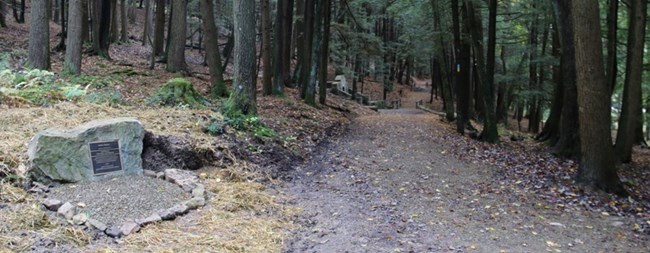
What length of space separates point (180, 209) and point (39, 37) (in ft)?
28.4

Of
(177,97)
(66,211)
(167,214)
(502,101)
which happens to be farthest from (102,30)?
(502,101)

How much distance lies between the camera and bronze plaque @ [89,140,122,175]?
5805 mm

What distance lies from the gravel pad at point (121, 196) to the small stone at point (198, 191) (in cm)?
11

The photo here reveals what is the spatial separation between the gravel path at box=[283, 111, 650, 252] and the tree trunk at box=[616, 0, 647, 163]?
4768mm

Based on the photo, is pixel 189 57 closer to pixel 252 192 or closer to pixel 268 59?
pixel 268 59

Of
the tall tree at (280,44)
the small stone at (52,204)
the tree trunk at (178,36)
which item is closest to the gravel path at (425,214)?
the small stone at (52,204)

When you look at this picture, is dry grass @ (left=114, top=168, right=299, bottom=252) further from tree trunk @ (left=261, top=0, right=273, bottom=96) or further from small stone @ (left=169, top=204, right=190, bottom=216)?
tree trunk @ (left=261, top=0, right=273, bottom=96)

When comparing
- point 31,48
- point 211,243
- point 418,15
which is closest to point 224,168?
point 211,243

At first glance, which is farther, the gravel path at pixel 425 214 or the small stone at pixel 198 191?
the small stone at pixel 198 191

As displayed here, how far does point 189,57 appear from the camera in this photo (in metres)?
25.2

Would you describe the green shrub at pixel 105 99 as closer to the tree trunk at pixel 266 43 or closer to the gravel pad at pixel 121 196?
the gravel pad at pixel 121 196

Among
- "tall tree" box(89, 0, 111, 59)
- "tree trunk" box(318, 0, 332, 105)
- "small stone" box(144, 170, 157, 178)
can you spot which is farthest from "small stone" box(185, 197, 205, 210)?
"tall tree" box(89, 0, 111, 59)

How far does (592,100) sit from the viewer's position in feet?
24.4

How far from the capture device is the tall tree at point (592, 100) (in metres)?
7.29
